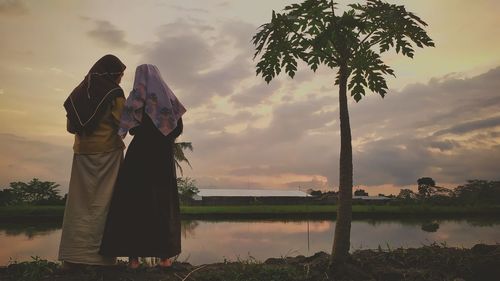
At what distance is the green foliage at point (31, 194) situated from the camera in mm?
24500

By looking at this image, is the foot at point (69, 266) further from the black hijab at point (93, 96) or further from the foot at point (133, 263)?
the black hijab at point (93, 96)

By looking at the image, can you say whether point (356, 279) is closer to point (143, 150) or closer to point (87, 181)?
point (143, 150)

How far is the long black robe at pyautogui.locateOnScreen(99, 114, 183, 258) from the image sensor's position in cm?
441

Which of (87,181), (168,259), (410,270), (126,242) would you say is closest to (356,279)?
(410,270)

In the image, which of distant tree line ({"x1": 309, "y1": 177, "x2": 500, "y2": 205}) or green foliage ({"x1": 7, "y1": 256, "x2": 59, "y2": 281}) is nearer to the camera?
green foliage ({"x1": 7, "y1": 256, "x2": 59, "y2": 281})

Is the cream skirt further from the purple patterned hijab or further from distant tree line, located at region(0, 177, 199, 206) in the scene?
distant tree line, located at region(0, 177, 199, 206)

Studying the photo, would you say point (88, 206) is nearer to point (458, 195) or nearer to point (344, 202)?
point (344, 202)

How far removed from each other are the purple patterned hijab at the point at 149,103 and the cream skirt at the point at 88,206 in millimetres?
472

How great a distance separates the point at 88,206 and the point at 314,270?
2.57 meters

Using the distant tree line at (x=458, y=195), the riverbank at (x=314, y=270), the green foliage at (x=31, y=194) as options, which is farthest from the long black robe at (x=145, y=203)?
the distant tree line at (x=458, y=195)

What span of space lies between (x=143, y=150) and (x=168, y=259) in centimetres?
124

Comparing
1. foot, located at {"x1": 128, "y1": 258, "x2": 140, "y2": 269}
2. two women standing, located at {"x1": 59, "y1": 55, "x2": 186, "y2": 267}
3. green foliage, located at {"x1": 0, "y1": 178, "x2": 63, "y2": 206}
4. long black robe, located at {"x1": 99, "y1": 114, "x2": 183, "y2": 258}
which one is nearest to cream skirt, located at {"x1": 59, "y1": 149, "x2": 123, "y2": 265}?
two women standing, located at {"x1": 59, "y1": 55, "x2": 186, "y2": 267}

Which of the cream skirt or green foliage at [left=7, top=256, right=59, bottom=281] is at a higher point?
the cream skirt

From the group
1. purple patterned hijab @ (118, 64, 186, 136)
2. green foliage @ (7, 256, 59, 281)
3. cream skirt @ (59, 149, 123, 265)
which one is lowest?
green foliage @ (7, 256, 59, 281)
